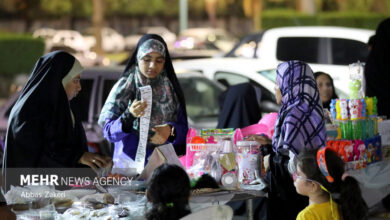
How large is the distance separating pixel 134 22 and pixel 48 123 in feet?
156

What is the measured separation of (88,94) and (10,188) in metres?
4.49

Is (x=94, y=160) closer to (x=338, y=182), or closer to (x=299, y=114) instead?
(x=299, y=114)

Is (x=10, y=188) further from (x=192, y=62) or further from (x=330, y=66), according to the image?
(x=330, y=66)

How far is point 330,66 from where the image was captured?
12.0 metres

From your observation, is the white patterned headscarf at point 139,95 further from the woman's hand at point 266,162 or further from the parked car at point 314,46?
the parked car at point 314,46

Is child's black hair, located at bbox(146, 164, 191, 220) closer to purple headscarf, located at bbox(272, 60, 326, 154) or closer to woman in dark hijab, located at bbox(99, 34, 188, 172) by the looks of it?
purple headscarf, located at bbox(272, 60, 326, 154)

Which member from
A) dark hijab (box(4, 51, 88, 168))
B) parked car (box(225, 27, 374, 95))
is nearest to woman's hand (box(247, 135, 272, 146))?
dark hijab (box(4, 51, 88, 168))

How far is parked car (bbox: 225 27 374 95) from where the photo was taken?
12578 millimetres

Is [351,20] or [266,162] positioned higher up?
[351,20]

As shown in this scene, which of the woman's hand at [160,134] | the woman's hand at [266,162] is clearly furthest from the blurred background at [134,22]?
the woman's hand at [266,162]

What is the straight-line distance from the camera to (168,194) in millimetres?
4406

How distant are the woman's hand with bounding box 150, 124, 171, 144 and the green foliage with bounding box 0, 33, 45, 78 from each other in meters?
21.5

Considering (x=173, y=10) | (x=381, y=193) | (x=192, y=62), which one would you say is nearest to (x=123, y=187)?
(x=381, y=193)

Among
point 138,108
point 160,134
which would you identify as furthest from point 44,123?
point 160,134
